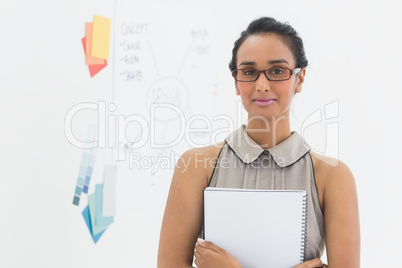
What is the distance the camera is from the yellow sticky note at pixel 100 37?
1633 mm

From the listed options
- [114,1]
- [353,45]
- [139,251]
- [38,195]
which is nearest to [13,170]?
[38,195]

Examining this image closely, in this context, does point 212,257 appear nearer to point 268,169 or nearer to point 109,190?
point 268,169

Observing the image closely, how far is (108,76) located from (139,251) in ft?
2.22

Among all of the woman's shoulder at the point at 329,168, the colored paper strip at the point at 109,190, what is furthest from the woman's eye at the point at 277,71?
the colored paper strip at the point at 109,190

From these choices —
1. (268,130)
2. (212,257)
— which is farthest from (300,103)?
(212,257)

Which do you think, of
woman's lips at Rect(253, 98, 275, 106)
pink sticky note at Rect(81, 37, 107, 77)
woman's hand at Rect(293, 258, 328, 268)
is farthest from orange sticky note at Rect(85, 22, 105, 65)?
woman's hand at Rect(293, 258, 328, 268)

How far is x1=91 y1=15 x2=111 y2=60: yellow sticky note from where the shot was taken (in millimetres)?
1633

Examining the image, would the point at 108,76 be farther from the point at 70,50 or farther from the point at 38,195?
the point at 38,195

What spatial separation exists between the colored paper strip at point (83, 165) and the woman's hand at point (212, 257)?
75cm

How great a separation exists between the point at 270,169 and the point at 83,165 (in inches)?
32.0

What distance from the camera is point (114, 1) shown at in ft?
5.52

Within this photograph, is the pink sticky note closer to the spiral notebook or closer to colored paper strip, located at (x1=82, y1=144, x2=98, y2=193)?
colored paper strip, located at (x1=82, y1=144, x2=98, y2=193)

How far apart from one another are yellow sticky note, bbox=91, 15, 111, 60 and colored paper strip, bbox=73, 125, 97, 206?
0.27m

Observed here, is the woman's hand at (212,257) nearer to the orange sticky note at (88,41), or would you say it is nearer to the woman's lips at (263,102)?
the woman's lips at (263,102)
